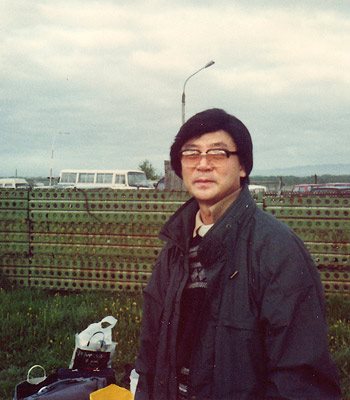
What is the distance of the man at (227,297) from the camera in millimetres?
2363

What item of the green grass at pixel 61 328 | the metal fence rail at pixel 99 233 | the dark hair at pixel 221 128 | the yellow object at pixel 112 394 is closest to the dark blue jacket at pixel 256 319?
the dark hair at pixel 221 128

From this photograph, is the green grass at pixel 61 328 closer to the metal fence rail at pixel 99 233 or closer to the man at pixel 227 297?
the metal fence rail at pixel 99 233

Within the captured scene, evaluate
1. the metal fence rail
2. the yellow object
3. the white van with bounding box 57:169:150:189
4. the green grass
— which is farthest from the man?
the white van with bounding box 57:169:150:189

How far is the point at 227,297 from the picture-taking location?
8.19 ft

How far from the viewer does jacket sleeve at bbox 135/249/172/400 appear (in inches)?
114

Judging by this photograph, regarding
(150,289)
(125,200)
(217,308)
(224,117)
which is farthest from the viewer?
(125,200)

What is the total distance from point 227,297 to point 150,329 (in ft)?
1.99

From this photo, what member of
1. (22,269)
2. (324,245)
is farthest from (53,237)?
(324,245)

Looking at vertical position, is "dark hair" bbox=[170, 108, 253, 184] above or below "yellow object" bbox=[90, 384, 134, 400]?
above

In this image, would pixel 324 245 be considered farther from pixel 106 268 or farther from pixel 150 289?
pixel 150 289

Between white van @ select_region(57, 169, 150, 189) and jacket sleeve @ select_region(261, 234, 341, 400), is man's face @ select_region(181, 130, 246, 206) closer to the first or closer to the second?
jacket sleeve @ select_region(261, 234, 341, 400)

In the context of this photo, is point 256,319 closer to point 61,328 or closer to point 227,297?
point 227,297

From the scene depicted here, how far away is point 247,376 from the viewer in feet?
8.07

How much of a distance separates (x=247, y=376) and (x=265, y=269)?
0.45 meters
